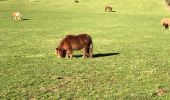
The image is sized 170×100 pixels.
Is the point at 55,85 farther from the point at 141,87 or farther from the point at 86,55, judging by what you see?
the point at 86,55

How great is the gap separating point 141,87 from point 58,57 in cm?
642

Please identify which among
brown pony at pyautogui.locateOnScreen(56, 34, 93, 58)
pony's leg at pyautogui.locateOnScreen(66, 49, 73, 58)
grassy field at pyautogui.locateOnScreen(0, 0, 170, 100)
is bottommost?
grassy field at pyautogui.locateOnScreen(0, 0, 170, 100)

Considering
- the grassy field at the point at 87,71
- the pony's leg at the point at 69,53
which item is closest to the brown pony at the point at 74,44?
the pony's leg at the point at 69,53

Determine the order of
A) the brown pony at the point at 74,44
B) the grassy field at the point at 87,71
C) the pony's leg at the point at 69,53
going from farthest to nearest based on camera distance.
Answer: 1. the pony's leg at the point at 69,53
2. the brown pony at the point at 74,44
3. the grassy field at the point at 87,71

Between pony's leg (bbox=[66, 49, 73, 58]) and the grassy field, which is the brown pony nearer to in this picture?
pony's leg (bbox=[66, 49, 73, 58])

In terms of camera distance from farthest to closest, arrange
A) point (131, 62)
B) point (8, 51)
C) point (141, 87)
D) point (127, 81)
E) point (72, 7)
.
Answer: point (72, 7) → point (8, 51) → point (131, 62) → point (127, 81) → point (141, 87)

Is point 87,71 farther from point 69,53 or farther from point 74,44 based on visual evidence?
point 69,53

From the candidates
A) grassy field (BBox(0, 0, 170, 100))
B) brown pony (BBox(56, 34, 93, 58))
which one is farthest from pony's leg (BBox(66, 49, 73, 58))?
grassy field (BBox(0, 0, 170, 100))

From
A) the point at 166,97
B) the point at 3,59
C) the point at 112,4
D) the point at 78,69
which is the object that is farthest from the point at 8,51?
the point at 112,4

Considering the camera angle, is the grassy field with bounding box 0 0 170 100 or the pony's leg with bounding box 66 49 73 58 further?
the pony's leg with bounding box 66 49 73 58

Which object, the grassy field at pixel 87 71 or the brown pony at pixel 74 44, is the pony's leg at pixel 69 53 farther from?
the grassy field at pixel 87 71

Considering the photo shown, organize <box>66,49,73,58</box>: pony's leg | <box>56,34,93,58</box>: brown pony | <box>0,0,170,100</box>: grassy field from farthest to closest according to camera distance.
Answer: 1. <box>66,49,73,58</box>: pony's leg
2. <box>56,34,93,58</box>: brown pony
3. <box>0,0,170,100</box>: grassy field

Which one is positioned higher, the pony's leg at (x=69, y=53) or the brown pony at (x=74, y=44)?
the brown pony at (x=74, y=44)

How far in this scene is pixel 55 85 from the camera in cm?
1254
